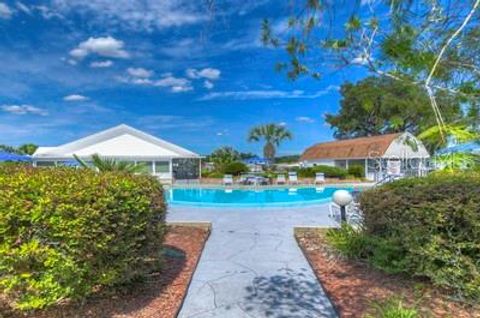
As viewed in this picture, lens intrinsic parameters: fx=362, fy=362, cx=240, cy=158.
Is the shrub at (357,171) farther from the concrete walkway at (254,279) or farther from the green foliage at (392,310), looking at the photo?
the green foliage at (392,310)

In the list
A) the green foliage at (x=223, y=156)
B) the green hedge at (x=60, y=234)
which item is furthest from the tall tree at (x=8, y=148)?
the green hedge at (x=60, y=234)

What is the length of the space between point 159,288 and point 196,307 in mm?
831

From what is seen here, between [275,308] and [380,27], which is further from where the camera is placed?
[275,308]

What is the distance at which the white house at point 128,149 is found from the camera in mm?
33625

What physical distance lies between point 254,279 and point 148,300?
5.76 feet

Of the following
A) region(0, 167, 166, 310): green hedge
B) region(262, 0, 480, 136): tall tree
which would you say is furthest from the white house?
region(262, 0, 480, 136): tall tree

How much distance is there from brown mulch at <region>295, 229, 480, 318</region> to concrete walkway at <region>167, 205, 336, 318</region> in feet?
0.63

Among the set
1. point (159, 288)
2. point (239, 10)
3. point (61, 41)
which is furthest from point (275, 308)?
point (61, 41)

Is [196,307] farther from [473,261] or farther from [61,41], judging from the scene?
[61,41]

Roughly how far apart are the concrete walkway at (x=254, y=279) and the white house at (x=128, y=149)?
→ 84.1ft

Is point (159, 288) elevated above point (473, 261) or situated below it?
Result: below

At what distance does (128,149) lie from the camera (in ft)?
114

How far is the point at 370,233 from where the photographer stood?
6.23 metres

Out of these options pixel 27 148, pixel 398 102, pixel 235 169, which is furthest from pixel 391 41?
pixel 27 148
